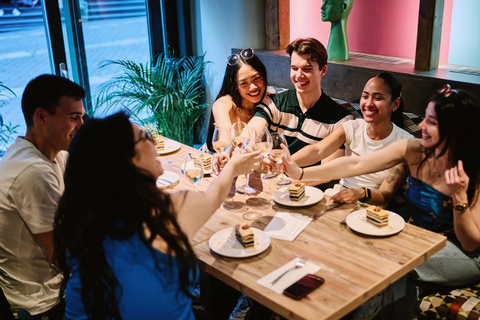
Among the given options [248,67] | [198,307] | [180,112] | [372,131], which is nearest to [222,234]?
[198,307]

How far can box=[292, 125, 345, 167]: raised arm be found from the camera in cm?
289

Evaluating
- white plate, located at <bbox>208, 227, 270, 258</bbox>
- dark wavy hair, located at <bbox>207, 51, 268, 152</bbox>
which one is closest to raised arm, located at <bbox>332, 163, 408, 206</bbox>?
white plate, located at <bbox>208, 227, 270, 258</bbox>

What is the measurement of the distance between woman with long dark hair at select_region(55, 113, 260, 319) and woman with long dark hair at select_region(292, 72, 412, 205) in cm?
126

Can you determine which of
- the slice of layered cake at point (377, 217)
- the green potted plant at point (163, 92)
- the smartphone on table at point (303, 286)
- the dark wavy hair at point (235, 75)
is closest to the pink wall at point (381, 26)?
the green potted plant at point (163, 92)

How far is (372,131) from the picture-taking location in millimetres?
2779

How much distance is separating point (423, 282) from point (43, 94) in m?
1.85

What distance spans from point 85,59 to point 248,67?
2.24 meters

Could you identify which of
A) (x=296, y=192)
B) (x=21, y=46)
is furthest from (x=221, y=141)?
(x=21, y=46)

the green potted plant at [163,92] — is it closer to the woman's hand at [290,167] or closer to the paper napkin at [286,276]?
the woman's hand at [290,167]

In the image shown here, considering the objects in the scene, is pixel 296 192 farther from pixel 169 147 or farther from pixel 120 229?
pixel 169 147

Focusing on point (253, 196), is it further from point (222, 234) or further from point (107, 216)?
point (107, 216)

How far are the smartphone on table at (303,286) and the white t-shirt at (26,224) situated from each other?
0.99 m

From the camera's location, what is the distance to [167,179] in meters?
2.57

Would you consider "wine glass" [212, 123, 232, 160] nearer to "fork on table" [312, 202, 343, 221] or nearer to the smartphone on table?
"fork on table" [312, 202, 343, 221]
